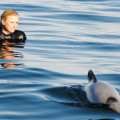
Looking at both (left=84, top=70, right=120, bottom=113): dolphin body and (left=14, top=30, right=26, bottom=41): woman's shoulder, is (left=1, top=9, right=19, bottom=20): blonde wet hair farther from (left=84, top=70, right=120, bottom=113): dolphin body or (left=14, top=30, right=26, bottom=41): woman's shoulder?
(left=84, top=70, right=120, bottom=113): dolphin body

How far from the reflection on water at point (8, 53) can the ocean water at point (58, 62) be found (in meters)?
0.02

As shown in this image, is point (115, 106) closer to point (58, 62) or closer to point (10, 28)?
point (58, 62)

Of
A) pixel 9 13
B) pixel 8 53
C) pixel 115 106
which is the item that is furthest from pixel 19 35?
pixel 115 106

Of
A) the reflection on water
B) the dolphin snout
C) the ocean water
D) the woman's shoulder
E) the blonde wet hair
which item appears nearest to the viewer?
the dolphin snout

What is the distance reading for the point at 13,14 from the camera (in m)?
12.4

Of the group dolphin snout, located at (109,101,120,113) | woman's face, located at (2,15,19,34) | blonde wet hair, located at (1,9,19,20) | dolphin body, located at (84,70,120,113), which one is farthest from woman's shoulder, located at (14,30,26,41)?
dolphin snout, located at (109,101,120,113)

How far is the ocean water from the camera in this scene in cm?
741

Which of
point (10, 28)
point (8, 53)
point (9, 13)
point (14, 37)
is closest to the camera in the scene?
point (8, 53)

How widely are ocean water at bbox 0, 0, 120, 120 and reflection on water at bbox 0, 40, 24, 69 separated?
0.02 m

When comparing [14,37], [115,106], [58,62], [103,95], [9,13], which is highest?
[9,13]

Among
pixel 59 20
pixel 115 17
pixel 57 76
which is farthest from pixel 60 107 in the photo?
pixel 115 17

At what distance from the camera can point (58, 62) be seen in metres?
10.7

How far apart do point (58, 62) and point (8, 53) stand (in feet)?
4.55

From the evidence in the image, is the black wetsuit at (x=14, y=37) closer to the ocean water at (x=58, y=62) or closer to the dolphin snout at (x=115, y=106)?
the ocean water at (x=58, y=62)
